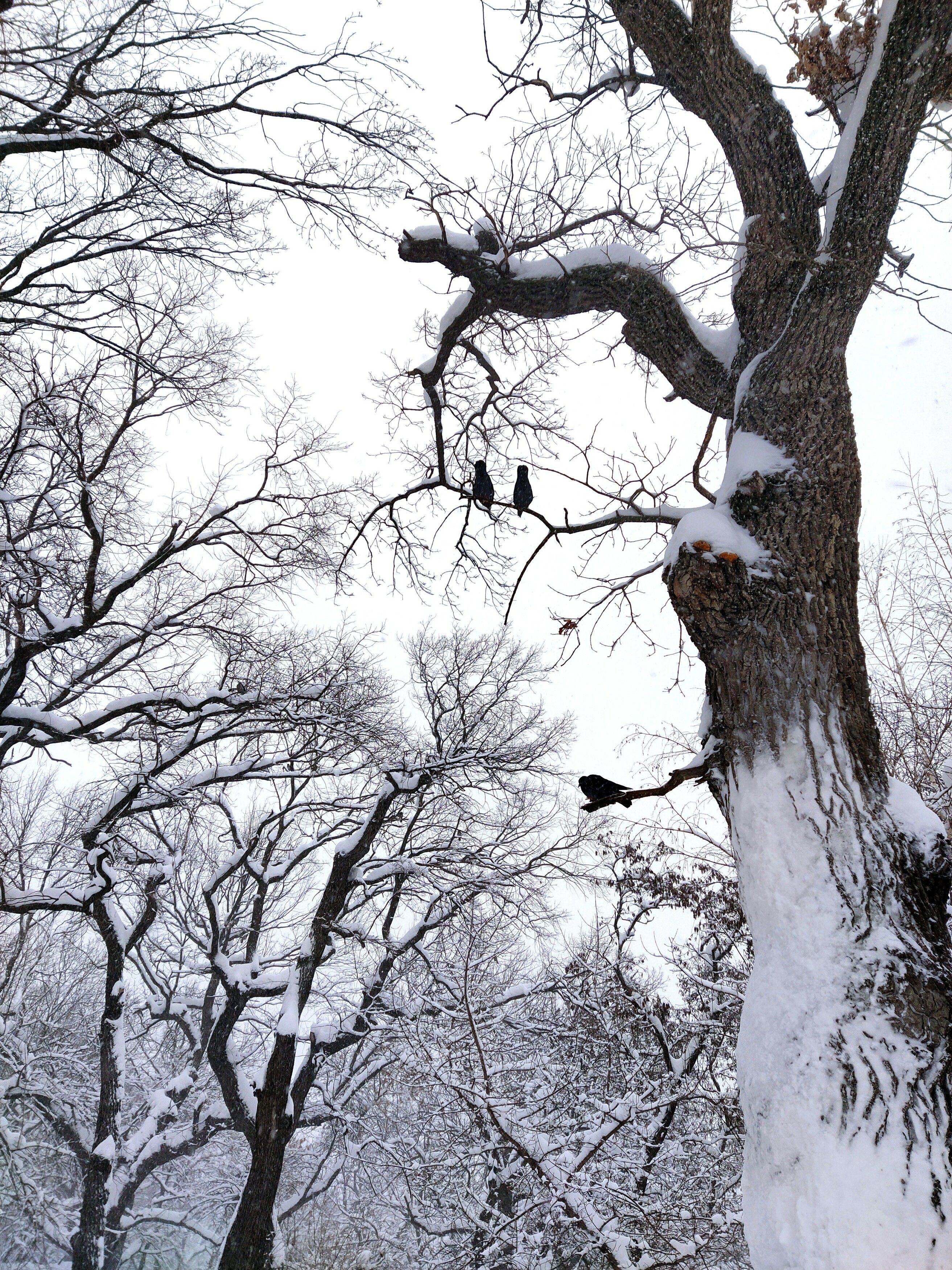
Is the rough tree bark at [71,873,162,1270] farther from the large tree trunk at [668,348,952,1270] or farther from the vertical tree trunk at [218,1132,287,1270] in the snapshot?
the large tree trunk at [668,348,952,1270]

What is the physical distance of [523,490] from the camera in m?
4.02

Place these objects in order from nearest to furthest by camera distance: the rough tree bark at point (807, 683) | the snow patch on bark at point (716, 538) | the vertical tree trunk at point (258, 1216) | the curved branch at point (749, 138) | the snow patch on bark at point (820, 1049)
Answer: the snow patch on bark at point (820, 1049) → the rough tree bark at point (807, 683) → the snow patch on bark at point (716, 538) → the curved branch at point (749, 138) → the vertical tree trunk at point (258, 1216)

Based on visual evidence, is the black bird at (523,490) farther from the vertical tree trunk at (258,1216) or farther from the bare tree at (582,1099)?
the vertical tree trunk at (258,1216)

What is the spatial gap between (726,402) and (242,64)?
3.23 m

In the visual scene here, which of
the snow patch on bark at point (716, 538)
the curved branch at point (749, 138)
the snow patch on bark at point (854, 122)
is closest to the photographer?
the snow patch on bark at point (716, 538)

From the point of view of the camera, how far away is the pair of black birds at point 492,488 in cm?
399

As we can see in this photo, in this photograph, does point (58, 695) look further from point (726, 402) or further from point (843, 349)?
point (843, 349)

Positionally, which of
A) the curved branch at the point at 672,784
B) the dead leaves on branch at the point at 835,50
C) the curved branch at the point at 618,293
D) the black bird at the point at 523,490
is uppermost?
the dead leaves on branch at the point at 835,50

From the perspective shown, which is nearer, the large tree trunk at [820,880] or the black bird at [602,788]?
the large tree trunk at [820,880]

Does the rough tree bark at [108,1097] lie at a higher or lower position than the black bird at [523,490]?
lower

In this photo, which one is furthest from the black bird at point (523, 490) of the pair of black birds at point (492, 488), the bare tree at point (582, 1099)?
the bare tree at point (582, 1099)

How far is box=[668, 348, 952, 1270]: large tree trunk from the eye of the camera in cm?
199

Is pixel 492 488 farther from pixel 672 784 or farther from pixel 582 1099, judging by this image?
pixel 582 1099

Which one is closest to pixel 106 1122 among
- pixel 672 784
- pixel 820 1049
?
pixel 672 784
